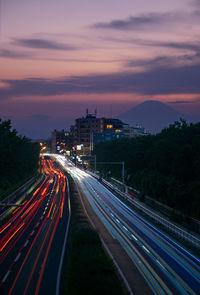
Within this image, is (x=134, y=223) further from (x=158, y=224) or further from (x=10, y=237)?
(x=10, y=237)

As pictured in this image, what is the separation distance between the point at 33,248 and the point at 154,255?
35.2 ft

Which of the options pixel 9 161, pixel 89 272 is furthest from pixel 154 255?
pixel 9 161

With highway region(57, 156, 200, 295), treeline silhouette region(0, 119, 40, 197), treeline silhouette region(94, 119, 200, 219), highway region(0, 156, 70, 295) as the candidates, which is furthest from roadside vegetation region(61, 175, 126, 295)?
treeline silhouette region(0, 119, 40, 197)

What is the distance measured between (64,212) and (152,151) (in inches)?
1322

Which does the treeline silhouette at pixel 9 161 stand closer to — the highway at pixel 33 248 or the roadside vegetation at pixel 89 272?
the highway at pixel 33 248

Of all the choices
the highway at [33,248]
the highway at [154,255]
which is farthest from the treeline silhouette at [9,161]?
the highway at [154,255]

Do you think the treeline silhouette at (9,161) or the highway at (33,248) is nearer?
the highway at (33,248)

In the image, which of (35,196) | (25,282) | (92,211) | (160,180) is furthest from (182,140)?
(25,282)

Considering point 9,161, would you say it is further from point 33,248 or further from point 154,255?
point 154,255

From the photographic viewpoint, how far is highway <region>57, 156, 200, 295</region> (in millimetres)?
24875

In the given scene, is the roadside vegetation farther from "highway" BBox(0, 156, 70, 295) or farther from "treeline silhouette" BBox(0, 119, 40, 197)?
"treeline silhouette" BBox(0, 119, 40, 197)

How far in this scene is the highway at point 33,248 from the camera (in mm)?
24328

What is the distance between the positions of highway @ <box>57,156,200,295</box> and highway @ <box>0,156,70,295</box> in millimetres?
6006

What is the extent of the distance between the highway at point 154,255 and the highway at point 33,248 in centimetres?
601
